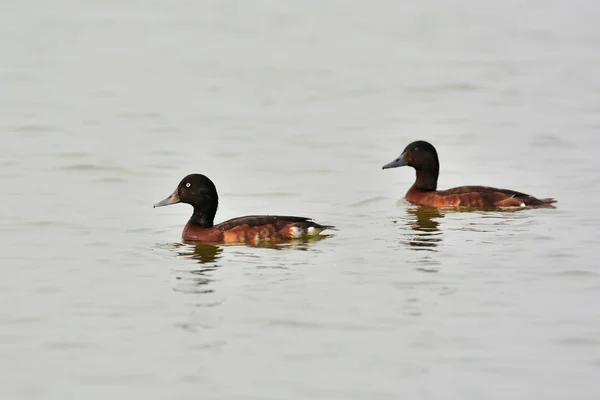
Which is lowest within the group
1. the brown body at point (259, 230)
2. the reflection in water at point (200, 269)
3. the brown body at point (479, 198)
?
the reflection in water at point (200, 269)

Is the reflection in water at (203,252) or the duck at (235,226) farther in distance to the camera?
the duck at (235,226)

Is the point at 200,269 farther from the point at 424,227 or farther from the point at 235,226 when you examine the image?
the point at 424,227

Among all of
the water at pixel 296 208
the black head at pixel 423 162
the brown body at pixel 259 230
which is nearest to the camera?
the water at pixel 296 208

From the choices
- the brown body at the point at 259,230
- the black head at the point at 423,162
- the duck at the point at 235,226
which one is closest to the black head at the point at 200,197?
the duck at the point at 235,226

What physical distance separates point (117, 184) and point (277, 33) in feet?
52.4

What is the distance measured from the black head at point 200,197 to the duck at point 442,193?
3285 millimetres

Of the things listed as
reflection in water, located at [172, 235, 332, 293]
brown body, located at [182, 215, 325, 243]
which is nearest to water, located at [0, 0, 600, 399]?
reflection in water, located at [172, 235, 332, 293]

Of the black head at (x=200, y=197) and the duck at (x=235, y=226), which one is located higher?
the black head at (x=200, y=197)

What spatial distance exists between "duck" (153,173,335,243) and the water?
0.23 meters

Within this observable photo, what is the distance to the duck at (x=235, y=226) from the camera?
13781mm

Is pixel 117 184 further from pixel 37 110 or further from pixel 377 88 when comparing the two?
pixel 377 88

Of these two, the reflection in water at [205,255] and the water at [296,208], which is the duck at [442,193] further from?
the reflection in water at [205,255]

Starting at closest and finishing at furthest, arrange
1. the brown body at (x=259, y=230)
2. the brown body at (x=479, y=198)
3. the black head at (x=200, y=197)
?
1. the brown body at (x=259, y=230)
2. the black head at (x=200, y=197)
3. the brown body at (x=479, y=198)

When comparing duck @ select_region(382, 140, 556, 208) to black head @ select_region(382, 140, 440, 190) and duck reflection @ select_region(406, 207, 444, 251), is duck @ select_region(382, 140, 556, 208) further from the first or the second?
duck reflection @ select_region(406, 207, 444, 251)
